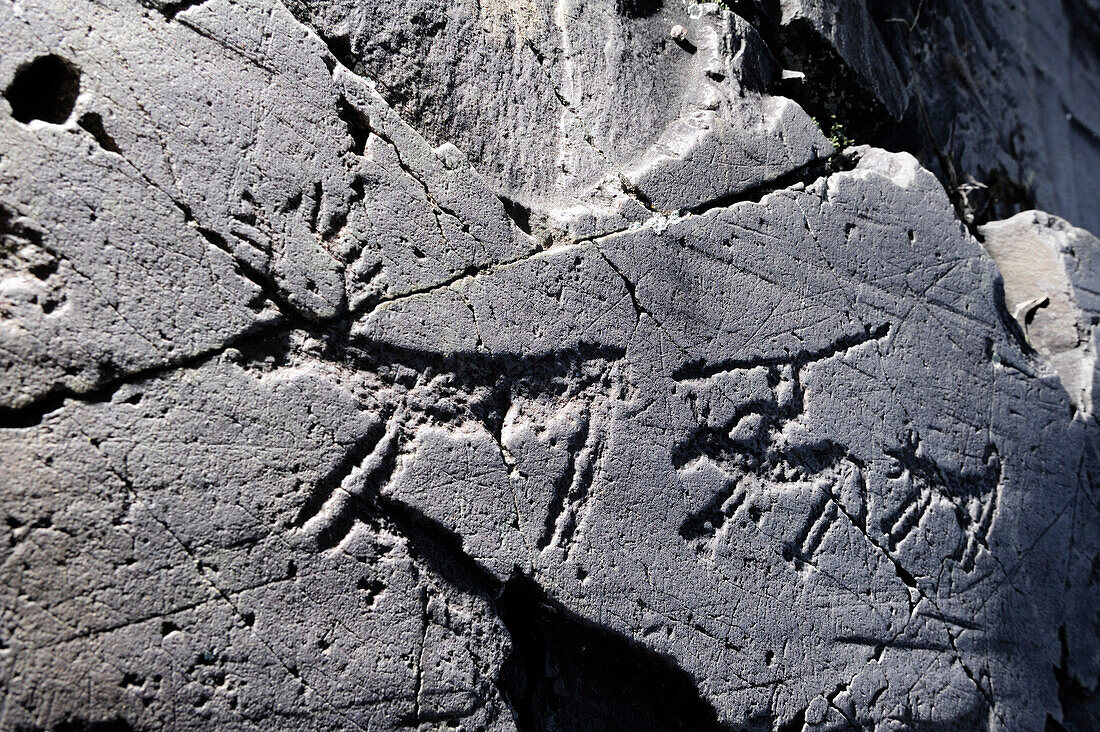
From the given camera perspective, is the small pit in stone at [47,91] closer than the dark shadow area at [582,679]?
Yes

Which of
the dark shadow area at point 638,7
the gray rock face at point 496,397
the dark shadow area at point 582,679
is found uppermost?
the dark shadow area at point 638,7

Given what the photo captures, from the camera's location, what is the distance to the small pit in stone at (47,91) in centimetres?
149

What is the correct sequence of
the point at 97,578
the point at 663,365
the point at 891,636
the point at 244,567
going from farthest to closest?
the point at 891,636, the point at 663,365, the point at 244,567, the point at 97,578

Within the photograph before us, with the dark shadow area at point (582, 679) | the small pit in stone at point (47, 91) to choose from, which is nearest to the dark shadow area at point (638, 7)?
the small pit in stone at point (47, 91)

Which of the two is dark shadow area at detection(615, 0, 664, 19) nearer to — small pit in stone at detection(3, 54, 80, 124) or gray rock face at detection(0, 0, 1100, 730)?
gray rock face at detection(0, 0, 1100, 730)

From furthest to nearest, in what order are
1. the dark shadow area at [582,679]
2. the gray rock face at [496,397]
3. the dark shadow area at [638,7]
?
the dark shadow area at [638,7], the dark shadow area at [582,679], the gray rock face at [496,397]

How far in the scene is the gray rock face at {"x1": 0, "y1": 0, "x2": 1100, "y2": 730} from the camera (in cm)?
146

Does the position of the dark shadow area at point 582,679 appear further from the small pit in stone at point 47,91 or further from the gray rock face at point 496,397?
the small pit in stone at point 47,91

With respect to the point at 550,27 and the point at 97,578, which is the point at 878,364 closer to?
the point at 550,27

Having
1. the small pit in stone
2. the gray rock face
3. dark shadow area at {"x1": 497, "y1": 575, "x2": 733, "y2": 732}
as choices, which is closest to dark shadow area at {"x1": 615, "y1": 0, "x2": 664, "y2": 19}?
the gray rock face

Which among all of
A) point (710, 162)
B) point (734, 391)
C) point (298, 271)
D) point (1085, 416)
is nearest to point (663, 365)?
point (734, 391)

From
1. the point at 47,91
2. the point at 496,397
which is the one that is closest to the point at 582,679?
the point at 496,397

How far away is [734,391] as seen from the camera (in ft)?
Result: 6.78

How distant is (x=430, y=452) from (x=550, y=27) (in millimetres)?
1298
